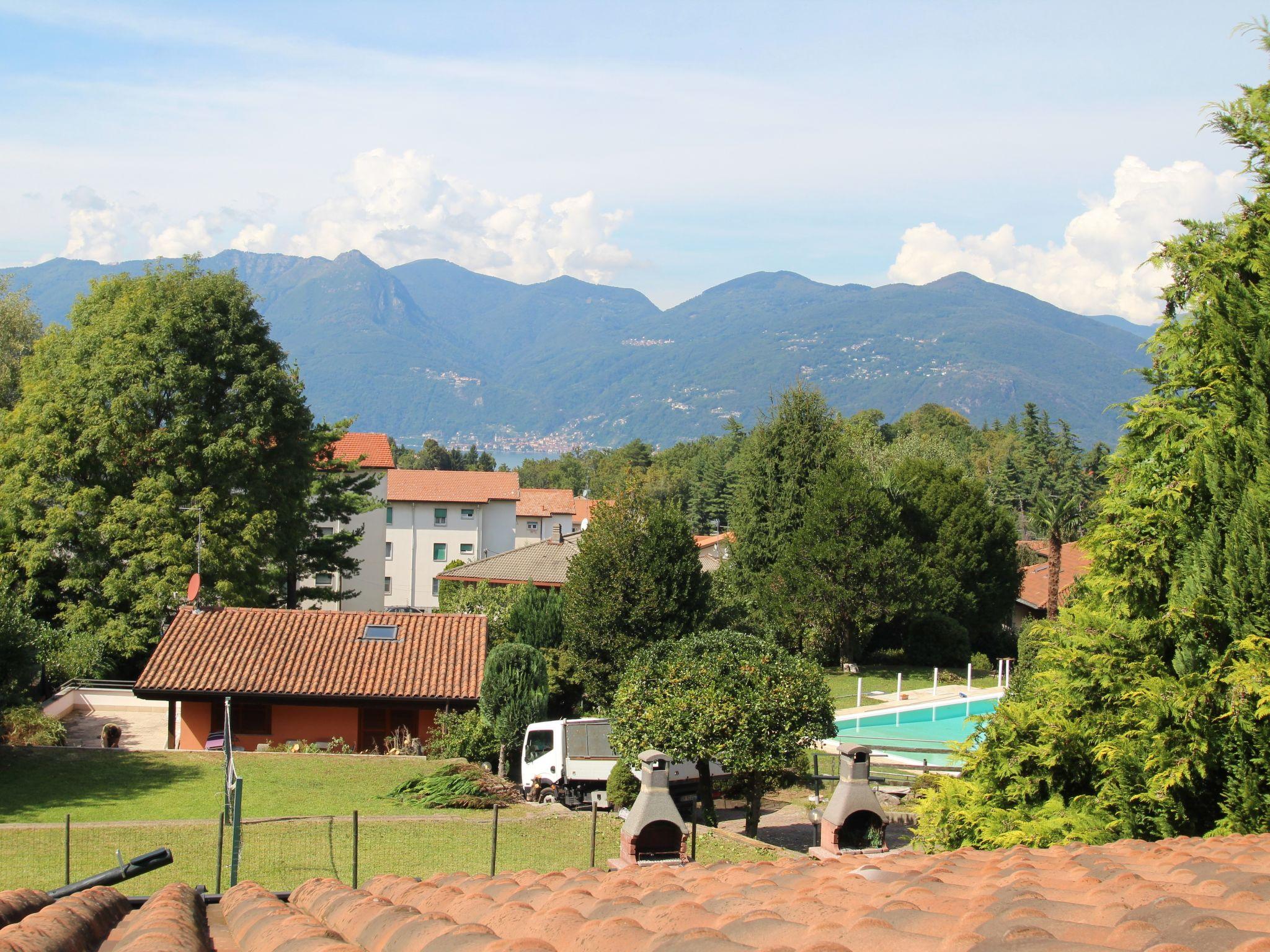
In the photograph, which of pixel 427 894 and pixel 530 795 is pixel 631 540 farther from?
pixel 427 894

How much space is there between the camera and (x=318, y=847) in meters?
15.2

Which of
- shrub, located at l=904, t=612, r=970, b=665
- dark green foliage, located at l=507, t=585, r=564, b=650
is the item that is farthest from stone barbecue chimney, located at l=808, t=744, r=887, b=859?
shrub, located at l=904, t=612, r=970, b=665

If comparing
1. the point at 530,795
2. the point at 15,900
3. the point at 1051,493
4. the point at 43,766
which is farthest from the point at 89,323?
the point at 1051,493

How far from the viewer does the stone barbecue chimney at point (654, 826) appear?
40.9 ft

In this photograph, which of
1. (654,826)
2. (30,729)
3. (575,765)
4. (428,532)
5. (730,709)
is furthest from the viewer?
(428,532)

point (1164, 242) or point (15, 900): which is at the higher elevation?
point (1164, 242)

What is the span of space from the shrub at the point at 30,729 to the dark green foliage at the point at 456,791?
9.50 m

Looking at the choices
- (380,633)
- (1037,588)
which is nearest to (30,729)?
(380,633)

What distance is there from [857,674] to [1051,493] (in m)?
50.6

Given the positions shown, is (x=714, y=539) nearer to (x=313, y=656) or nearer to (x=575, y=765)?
(x=313, y=656)

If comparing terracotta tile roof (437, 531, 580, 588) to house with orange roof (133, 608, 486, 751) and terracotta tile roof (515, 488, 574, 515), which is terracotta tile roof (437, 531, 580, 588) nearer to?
house with orange roof (133, 608, 486, 751)

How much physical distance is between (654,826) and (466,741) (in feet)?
35.3

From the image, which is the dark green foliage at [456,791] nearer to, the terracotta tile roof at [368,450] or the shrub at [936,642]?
the shrub at [936,642]

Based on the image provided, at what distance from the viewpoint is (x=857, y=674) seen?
131ft
